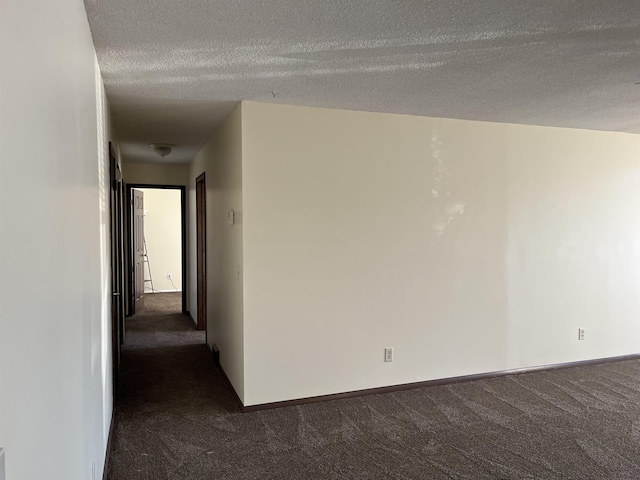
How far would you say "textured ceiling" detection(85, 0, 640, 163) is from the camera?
6.77 ft

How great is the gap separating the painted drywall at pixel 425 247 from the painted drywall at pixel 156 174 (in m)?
3.96

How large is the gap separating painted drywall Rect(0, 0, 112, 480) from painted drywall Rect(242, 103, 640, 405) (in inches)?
68.7

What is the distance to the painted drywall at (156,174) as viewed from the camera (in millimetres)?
6922

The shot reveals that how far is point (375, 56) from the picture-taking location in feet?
8.52

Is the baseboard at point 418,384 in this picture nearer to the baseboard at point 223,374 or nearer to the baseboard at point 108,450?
the baseboard at point 223,374

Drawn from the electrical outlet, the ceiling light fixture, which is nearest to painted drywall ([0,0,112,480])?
the electrical outlet

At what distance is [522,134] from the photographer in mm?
4473

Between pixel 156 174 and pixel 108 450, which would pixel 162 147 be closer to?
pixel 156 174

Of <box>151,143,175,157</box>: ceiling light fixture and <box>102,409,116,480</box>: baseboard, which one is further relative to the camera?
<box>151,143,175,157</box>: ceiling light fixture

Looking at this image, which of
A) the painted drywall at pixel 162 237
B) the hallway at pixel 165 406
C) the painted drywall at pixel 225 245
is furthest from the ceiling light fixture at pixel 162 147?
the painted drywall at pixel 162 237

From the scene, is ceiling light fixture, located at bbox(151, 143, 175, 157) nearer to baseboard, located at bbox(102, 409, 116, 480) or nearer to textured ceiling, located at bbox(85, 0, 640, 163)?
textured ceiling, located at bbox(85, 0, 640, 163)

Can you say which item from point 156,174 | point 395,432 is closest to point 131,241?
point 156,174

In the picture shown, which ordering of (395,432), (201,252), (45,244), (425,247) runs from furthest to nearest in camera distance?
1. (201,252)
2. (425,247)
3. (395,432)
4. (45,244)

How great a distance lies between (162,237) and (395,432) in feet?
25.7
